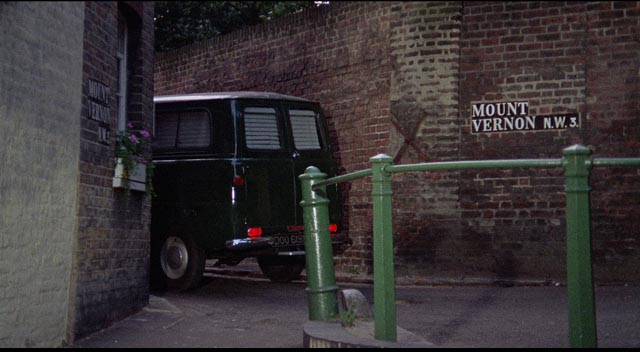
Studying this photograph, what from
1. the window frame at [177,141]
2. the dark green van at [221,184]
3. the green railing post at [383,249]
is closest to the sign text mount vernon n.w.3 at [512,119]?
the dark green van at [221,184]

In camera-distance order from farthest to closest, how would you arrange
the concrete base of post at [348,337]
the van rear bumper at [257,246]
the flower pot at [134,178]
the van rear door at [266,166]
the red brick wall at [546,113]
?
1. the red brick wall at [546,113]
2. the van rear door at [266,166]
3. the van rear bumper at [257,246]
4. the flower pot at [134,178]
5. the concrete base of post at [348,337]

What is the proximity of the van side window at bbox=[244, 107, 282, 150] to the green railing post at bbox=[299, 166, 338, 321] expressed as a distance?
518 centimetres

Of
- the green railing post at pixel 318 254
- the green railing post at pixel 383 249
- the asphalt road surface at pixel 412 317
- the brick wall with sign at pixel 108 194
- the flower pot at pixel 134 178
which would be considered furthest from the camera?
the flower pot at pixel 134 178

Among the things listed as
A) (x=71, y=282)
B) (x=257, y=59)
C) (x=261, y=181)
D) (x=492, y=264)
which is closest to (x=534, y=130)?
(x=492, y=264)

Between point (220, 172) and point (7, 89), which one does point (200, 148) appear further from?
point (7, 89)

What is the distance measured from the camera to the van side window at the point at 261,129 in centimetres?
1189

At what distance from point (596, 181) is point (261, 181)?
13.3 ft

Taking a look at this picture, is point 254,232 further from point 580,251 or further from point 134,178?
point 580,251

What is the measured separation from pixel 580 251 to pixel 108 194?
15.3 feet

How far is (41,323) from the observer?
7.23 m

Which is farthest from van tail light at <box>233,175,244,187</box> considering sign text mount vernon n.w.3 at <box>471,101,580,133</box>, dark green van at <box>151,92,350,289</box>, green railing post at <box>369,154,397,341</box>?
green railing post at <box>369,154,397,341</box>

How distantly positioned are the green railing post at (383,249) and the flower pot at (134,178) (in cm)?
352

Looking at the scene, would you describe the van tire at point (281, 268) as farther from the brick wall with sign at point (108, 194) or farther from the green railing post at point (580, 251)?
the green railing post at point (580, 251)

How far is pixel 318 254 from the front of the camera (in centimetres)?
662
